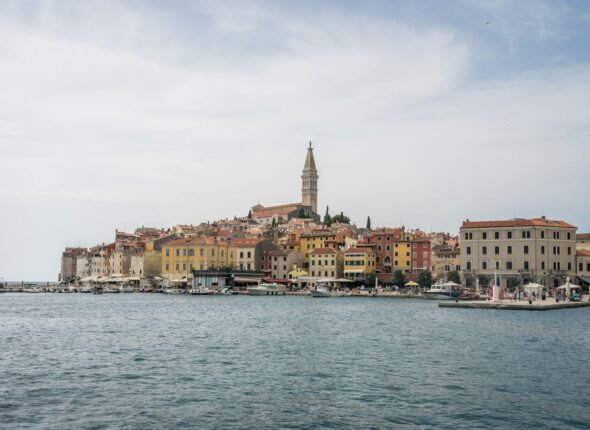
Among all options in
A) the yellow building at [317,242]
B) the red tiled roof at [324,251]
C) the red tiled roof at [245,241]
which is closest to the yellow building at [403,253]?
the red tiled roof at [324,251]

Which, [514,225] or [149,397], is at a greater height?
[514,225]

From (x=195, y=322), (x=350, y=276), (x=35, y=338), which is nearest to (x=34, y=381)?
(x=35, y=338)

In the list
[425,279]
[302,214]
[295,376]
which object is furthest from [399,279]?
[295,376]

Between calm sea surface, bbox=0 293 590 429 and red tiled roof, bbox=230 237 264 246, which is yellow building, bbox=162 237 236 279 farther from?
calm sea surface, bbox=0 293 590 429

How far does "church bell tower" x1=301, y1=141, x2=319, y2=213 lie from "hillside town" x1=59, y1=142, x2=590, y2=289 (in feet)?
192

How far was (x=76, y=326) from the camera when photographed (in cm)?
4159

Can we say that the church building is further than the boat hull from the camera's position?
Yes

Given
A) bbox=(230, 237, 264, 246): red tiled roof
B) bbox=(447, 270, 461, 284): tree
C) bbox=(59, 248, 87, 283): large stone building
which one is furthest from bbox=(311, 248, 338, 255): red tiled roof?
bbox=(59, 248, 87, 283): large stone building

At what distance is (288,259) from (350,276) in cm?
1090

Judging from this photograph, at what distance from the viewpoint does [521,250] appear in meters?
78.7

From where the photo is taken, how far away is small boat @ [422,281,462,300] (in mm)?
77188

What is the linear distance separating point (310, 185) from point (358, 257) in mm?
92408

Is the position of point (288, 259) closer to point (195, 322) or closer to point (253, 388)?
point (195, 322)

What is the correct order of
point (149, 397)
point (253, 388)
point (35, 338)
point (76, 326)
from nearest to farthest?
point (149, 397) < point (253, 388) < point (35, 338) < point (76, 326)
